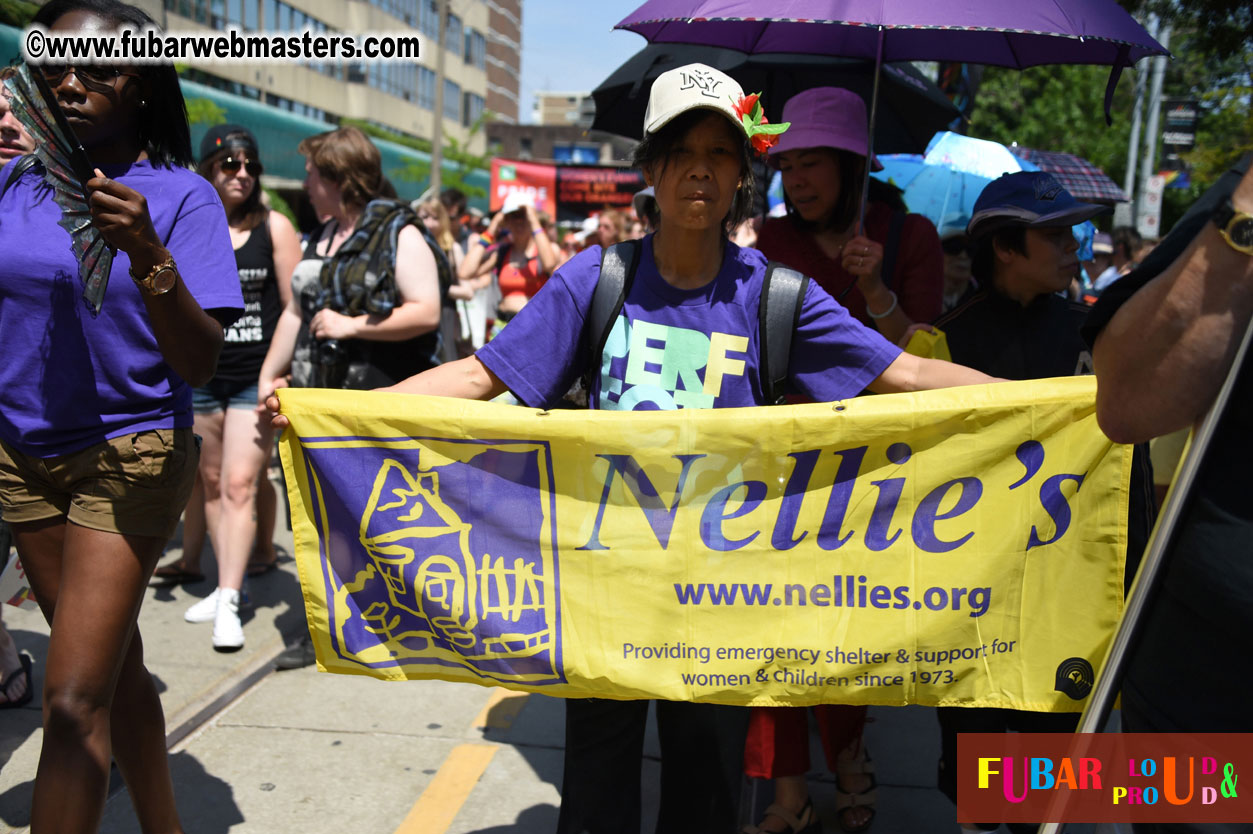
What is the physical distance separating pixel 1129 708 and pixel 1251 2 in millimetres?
3734

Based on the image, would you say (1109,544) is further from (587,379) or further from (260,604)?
(260,604)

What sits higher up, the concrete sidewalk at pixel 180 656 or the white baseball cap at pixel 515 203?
the white baseball cap at pixel 515 203

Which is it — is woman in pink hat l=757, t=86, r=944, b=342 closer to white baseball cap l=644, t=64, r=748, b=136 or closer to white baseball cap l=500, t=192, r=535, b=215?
white baseball cap l=644, t=64, r=748, b=136

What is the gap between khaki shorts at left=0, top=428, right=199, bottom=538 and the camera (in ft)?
8.27

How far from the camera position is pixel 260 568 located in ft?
19.6

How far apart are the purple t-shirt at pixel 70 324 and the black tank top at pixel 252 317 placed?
2591 millimetres

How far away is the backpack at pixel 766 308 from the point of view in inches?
101

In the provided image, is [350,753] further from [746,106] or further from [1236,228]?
[1236,228]

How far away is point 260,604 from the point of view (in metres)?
5.46

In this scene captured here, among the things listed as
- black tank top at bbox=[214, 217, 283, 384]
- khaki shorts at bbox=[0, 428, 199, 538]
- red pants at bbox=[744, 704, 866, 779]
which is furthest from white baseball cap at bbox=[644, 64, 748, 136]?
black tank top at bbox=[214, 217, 283, 384]

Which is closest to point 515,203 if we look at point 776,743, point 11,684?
point 11,684

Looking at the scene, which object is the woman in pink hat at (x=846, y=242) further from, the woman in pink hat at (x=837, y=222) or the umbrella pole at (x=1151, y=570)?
the umbrella pole at (x=1151, y=570)

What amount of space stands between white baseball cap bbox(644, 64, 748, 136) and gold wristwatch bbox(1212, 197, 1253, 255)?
3.98 feet

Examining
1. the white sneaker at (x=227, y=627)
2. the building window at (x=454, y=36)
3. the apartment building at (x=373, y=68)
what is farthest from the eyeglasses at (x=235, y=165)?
the building window at (x=454, y=36)
